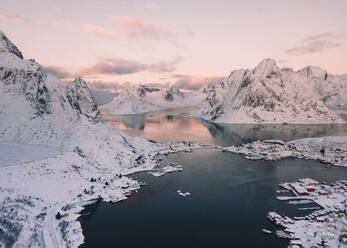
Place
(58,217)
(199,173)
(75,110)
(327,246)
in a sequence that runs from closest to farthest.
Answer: (327,246) < (58,217) < (199,173) < (75,110)

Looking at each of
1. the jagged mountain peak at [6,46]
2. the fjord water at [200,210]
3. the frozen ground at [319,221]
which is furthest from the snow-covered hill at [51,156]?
the frozen ground at [319,221]

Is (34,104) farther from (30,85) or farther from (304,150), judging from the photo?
(304,150)

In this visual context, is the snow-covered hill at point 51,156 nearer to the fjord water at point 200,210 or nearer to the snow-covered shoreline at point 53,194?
the snow-covered shoreline at point 53,194

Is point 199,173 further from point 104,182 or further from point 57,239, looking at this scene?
point 57,239

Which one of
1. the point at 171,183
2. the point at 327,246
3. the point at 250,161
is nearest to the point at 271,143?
the point at 250,161

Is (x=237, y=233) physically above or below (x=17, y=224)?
below

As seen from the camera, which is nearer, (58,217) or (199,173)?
(58,217)

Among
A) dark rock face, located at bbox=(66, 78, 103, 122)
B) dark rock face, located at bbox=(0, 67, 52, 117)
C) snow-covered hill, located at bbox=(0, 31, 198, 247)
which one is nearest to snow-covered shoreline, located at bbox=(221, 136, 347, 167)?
snow-covered hill, located at bbox=(0, 31, 198, 247)
